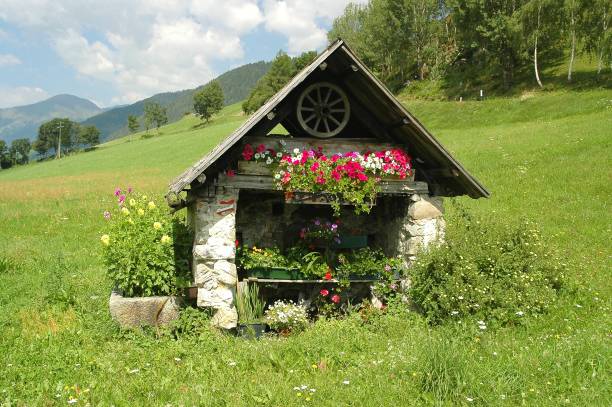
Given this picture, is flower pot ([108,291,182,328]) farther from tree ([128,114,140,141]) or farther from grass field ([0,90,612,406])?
tree ([128,114,140,141])

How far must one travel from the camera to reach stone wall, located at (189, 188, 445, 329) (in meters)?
7.14

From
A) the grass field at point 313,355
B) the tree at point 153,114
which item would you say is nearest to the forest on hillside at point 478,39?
the grass field at point 313,355

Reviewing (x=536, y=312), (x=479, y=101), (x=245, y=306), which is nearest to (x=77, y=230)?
(x=245, y=306)

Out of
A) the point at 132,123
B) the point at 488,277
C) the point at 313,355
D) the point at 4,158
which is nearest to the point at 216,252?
the point at 313,355

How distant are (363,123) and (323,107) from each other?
2.49 feet

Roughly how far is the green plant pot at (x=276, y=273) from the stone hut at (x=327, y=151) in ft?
1.88

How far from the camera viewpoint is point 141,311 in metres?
7.11

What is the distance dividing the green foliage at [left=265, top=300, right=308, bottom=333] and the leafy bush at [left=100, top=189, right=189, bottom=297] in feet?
5.25

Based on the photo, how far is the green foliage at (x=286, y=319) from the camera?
7.45 metres

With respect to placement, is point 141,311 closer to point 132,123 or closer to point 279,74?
point 279,74

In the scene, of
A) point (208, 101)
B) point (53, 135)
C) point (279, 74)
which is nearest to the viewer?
point (279, 74)

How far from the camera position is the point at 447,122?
33.5 m

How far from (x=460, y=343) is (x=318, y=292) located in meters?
3.20

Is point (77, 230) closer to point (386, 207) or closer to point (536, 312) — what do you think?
Result: point (386, 207)
